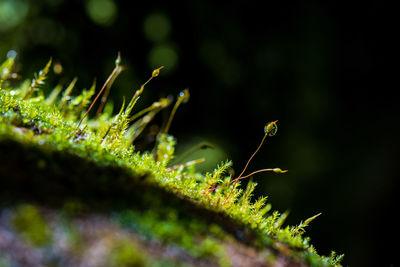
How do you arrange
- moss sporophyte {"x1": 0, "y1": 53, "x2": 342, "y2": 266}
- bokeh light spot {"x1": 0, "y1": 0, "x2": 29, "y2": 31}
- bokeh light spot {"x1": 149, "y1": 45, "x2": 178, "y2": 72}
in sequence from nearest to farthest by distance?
moss sporophyte {"x1": 0, "y1": 53, "x2": 342, "y2": 266} → bokeh light spot {"x1": 0, "y1": 0, "x2": 29, "y2": 31} → bokeh light spot {"x1": 149, "y1": 45, "x2": 178, "y2": 72}

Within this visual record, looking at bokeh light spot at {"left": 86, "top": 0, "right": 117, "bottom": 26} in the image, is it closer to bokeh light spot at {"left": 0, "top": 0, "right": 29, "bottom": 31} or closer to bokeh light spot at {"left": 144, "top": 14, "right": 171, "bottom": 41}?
bokeh light spot at {"left": 144, "top": 14, "right": 171, "bottom": 41}

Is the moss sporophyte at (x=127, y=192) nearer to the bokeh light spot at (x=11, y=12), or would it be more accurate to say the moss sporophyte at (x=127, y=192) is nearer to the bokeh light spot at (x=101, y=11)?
the bokeh light spot at (x=101, y=11)

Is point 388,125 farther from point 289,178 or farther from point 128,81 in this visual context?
point 128,81

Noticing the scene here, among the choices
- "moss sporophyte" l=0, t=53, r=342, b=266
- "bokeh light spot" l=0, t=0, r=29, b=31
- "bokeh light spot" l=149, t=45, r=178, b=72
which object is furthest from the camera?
"bokeh light spot" l=149, t=45, r=178, b=72

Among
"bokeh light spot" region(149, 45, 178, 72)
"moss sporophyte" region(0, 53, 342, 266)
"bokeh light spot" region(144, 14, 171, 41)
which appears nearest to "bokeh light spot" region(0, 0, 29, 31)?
"bokeh light spot" region(144, 14, 171, 41)

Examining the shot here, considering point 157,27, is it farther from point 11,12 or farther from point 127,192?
point 127,192

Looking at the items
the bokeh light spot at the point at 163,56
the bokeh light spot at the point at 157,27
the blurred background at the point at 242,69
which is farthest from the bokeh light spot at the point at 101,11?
the bokeh light spot at the point at 163,56

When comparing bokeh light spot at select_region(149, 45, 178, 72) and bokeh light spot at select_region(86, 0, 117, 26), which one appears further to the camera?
bokeh light spot at select_region(149, 45, 178, 72)
